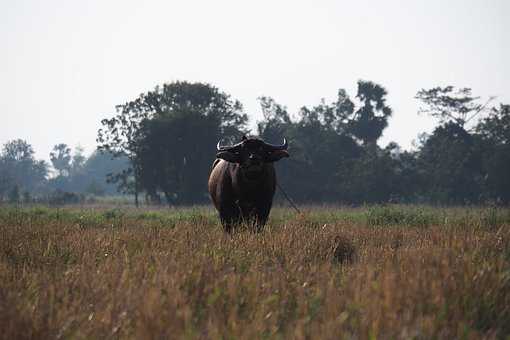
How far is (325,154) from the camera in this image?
Result: 2078 inches

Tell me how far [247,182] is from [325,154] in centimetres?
4373

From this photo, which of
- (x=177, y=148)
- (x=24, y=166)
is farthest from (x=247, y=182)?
(x=24, y=166)

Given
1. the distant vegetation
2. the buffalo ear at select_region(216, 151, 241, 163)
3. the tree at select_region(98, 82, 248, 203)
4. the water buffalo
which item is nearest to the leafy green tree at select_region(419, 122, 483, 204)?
the distant vegetation

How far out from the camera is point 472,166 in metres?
48.9

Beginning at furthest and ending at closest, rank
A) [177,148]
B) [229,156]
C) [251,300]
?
[177,148], [229,156], [251,300]

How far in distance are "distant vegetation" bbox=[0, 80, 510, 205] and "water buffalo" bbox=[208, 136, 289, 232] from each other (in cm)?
3409

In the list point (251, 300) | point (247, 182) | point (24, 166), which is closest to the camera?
point (251, 300)

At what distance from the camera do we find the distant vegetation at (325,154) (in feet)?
149

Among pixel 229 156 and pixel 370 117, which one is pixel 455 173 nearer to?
pixel 370 117

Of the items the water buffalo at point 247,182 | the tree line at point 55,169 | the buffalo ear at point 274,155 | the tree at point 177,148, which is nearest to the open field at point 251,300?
the water buffalo at point 247,182

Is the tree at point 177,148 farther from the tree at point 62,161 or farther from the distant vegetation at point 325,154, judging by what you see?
the tree at point 62,161

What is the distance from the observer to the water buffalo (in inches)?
372

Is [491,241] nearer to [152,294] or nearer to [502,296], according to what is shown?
[502,296]

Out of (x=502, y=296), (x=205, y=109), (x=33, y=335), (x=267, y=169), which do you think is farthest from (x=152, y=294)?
(x=205, y=109)
